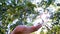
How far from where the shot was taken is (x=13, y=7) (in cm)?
137

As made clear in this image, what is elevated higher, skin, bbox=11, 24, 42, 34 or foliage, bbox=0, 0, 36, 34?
foliage, bbox=0, 0, 36, 34

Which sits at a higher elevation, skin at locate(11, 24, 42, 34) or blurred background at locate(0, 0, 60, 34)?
blurred background at locate(0, 0, 60, 34)

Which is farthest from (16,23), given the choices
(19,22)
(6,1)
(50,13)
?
(50,13)

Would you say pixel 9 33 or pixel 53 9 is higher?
pixel 53 9

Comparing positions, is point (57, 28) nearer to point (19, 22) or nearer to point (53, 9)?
point (53, 9)

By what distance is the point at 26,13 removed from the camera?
4.44 ft

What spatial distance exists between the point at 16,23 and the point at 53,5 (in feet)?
1.35

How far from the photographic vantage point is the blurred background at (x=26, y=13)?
4.36 feet

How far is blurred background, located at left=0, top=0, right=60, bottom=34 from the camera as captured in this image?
1.33 metres

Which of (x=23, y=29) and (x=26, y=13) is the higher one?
(x=26, y=13)

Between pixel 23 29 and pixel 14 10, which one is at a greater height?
pixel 14 10

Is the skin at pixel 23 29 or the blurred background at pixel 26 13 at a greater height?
the blurred background at pixel 26 13

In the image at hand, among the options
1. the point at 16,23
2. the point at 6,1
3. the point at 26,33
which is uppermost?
the point at 6,1

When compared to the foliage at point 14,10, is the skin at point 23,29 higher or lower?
lower
